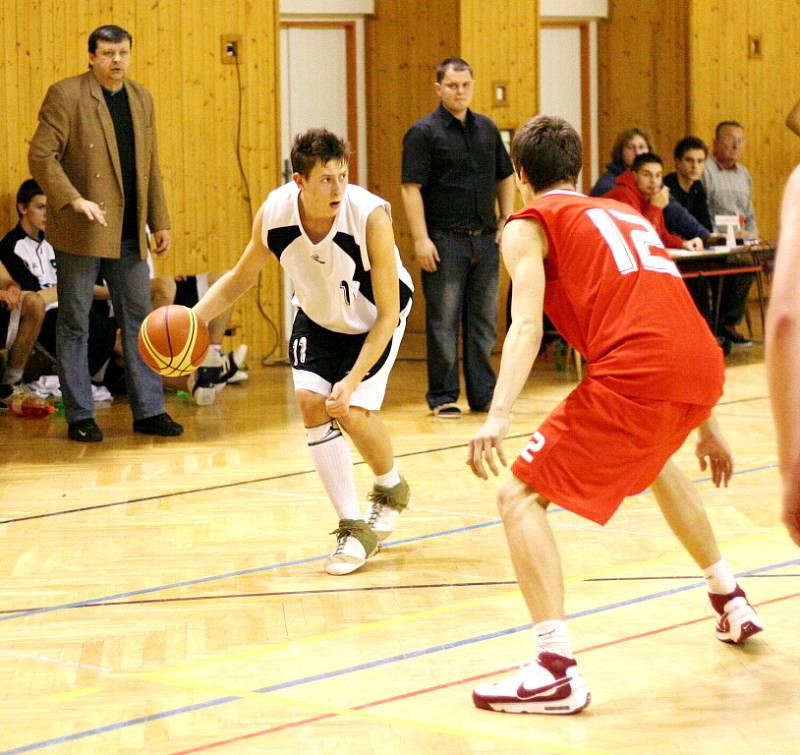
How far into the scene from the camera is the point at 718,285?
10734 mm

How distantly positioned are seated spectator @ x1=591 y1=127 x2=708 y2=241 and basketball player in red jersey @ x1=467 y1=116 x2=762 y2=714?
6.84 meters

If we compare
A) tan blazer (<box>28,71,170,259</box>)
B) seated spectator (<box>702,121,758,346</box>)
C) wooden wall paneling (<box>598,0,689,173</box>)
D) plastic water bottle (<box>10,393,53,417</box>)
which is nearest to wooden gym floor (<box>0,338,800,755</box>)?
tan blazer (<box>28,71,170,259</box>)

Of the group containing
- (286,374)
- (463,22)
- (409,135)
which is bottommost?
(286,374)

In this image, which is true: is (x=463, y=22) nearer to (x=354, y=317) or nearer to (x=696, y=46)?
(x=696, y=46)

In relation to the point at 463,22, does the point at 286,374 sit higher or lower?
lower

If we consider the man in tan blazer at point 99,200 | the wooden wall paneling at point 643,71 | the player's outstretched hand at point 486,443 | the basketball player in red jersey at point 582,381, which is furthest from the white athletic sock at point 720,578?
the wooden wall paneling at point 643,71

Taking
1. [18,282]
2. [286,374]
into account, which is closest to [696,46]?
[286,374]

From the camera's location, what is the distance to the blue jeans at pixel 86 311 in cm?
754

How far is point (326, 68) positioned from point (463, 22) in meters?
1.51

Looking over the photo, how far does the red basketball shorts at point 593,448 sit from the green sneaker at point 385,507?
1834 millimetres

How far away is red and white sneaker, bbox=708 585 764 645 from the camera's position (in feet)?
12.6

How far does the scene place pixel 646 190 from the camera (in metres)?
10.1

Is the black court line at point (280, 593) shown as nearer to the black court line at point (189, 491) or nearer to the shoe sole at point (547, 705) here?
the shoe sole at point (547, 705)

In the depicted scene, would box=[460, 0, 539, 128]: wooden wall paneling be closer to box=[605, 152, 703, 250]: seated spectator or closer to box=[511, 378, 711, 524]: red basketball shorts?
box=[605, 152, 703, 250]: seated spectator
